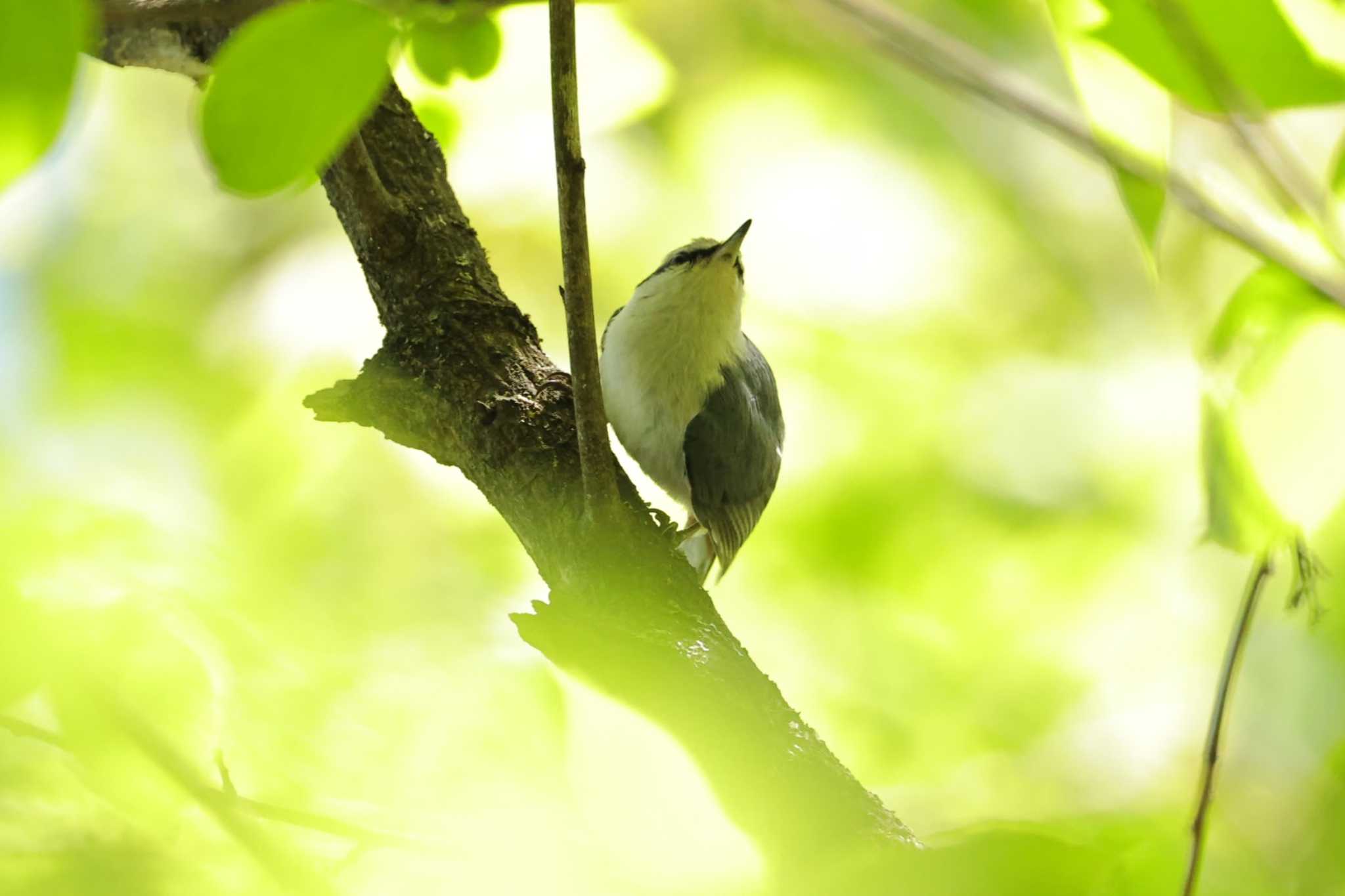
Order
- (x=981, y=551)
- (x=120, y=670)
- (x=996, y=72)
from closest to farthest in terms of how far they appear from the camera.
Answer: (x=996, y=72) → (x=120, y=670) → (x=981, y=551)

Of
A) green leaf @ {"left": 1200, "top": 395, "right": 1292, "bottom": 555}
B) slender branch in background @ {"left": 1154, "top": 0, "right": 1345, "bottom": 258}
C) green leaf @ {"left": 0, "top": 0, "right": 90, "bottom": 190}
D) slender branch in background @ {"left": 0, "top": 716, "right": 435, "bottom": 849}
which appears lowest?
slender branch in background @ {"left": 0, "top": 716, "right": 435, "bottom": 849}

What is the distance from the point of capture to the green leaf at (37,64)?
0.47 metres

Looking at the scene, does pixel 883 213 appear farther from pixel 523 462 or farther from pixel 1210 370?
pixel 1210 370

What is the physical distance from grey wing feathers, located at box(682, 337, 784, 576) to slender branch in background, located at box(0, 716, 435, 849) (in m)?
1.68

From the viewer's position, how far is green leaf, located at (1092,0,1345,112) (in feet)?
1.57

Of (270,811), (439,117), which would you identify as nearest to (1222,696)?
(270,811)

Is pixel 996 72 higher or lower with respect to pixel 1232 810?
lower

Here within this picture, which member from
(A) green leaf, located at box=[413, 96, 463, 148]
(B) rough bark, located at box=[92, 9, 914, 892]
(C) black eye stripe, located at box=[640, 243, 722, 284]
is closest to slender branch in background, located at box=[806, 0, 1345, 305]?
(B) rough bark, located at box=[92, 9, 914, 892]

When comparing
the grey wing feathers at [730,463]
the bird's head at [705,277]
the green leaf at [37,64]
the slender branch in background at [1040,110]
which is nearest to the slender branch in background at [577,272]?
the slender branch in background at [1040,110]

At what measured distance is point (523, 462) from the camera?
145 centimetres

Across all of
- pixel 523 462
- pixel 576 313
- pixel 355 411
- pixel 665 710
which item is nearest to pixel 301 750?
pixel 665 710

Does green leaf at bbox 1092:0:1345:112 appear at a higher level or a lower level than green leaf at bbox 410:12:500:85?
lower

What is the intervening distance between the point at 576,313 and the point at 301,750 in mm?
561

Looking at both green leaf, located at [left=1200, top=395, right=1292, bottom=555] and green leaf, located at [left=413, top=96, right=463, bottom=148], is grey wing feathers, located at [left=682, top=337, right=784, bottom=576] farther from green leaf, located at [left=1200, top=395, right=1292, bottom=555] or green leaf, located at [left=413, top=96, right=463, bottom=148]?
green leaf, located at [left=1200, top=395, right=1292, bottom=555]
